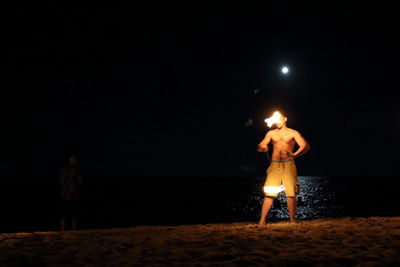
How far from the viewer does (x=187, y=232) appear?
647cm

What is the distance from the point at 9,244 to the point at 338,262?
14.9 ft

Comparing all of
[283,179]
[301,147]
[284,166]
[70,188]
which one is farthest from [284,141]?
[70,188]

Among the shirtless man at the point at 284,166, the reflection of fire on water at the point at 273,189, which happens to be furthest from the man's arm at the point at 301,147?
the reflection of fire on water at the point at 273,189

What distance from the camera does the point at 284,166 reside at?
25.4 feet

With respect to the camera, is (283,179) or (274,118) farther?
(274,118)

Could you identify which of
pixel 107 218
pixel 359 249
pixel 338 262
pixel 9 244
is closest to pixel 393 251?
pixel 359 249

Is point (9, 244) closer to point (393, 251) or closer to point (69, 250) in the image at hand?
point (69, 250)

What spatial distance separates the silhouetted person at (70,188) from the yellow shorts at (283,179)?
445cm

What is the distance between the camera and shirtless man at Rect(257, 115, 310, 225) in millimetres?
7668

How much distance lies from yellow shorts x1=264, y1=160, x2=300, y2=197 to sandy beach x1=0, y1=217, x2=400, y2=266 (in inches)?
44.9

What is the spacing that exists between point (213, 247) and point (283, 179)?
10.1 ft

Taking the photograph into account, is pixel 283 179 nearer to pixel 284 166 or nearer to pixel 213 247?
pixel 284 166

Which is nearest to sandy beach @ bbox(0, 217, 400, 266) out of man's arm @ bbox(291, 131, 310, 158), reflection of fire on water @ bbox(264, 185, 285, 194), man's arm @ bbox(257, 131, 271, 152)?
reflection of fire on water @ bbox(264, 185, 285, 194)

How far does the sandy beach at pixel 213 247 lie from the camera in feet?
14.3
